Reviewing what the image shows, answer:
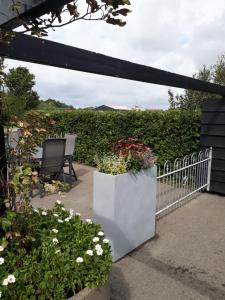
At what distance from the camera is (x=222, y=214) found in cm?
508

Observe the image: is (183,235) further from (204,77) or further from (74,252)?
(204,77)

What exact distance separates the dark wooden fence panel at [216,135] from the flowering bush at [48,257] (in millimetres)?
4486

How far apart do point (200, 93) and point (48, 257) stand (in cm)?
1060

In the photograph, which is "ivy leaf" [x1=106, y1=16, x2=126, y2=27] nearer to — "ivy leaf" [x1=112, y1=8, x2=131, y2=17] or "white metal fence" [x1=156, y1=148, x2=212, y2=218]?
"ivy leaf" [x1=112, y1=8, x2=131, y2=17]

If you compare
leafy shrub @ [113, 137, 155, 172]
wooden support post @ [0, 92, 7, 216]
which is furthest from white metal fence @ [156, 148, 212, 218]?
wooden support post @ [0, 92, 7, 216]

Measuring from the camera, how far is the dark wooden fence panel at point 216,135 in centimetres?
602

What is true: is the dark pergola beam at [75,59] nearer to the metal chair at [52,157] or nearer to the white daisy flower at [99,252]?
the white daisy flower at [99,252]

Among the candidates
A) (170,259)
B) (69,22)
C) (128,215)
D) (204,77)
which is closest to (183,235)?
(170,259)

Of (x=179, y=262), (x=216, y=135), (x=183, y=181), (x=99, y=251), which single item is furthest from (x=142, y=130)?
(x=99, y=251)

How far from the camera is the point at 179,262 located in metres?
3.53

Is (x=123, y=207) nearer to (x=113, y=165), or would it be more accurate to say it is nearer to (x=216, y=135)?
(x=113, y=165)

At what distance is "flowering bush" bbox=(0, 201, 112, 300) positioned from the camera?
5.52ft

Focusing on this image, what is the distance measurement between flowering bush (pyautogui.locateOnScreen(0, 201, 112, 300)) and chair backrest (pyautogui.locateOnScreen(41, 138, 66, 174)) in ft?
11.6

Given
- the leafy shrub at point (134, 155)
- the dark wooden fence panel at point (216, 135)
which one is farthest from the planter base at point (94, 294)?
the dark wooden fence panel at point (216, 135)
